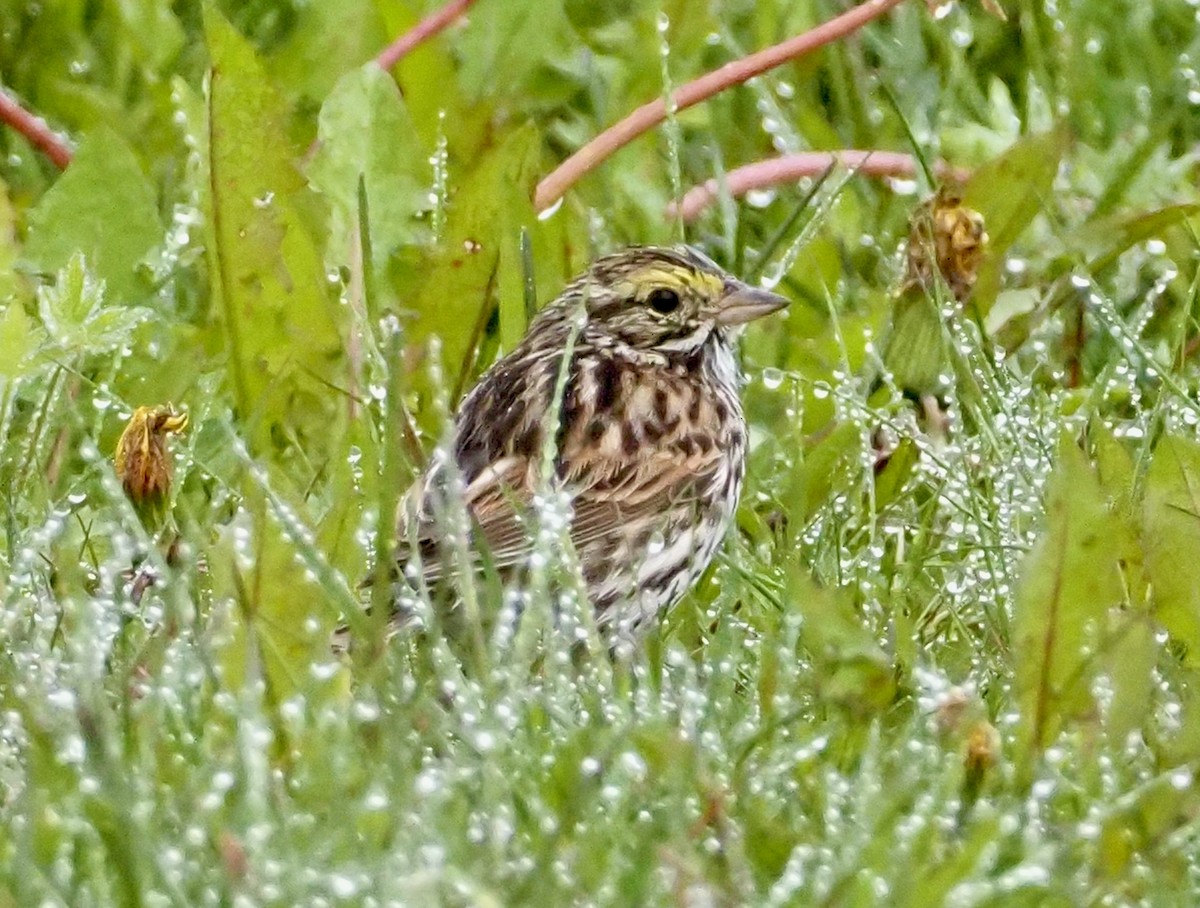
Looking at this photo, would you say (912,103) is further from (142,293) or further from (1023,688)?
(1023,688)

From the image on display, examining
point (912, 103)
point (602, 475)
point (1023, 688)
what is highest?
point (912, 103)

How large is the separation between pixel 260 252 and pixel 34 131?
2.32 ft

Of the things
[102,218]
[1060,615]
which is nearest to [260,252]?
[102,218]

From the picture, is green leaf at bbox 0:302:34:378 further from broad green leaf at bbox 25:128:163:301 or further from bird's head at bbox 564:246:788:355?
bird's head at bbox 564:246:788:355

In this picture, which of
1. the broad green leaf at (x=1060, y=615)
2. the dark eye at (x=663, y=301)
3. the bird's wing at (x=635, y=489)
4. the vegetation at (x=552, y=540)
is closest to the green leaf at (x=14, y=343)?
the vegetation at (x=552, y=540)

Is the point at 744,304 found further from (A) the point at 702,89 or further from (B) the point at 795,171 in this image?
(B) the point at 795,171

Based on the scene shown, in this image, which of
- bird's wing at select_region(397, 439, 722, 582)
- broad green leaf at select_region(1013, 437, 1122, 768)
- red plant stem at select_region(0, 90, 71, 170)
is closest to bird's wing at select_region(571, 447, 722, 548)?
bird's wing at select_region(397, 439, 722, 582)

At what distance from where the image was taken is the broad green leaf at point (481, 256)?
4.41 metres

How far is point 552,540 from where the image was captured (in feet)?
10.3

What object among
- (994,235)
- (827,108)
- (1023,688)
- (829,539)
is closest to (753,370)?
(994,235)

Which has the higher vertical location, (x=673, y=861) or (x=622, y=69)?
(x=622, y=69)

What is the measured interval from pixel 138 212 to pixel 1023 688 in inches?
85.2

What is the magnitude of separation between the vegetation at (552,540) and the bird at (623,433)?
3.3 inches

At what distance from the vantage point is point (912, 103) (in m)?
5.68
